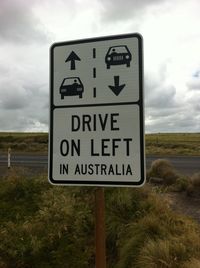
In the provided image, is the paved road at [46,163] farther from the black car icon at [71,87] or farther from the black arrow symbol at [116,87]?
the black arrow symbol at [116,87]

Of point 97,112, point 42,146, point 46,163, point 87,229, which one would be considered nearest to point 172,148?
point 42,146

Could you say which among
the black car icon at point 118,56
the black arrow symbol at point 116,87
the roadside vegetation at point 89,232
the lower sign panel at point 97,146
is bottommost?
the roadside vegetation at point 89,232

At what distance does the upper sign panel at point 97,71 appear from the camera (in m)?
2.50

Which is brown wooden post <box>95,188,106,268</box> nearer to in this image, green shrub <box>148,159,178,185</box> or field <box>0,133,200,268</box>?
field <box>0,133,200,268</box>

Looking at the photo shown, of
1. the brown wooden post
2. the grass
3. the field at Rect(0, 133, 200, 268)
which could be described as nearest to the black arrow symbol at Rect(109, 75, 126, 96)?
the brown wooden post

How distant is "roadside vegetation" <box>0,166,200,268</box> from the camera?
5.52 metres

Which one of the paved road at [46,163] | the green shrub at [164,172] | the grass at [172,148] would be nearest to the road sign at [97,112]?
the green shrub at [164,172]

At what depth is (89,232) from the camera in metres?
7.67

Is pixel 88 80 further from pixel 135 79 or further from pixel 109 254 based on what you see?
pixel 109 254

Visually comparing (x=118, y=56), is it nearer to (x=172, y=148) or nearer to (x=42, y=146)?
(x=42, y=146)

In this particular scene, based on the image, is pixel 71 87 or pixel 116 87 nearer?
pixel 116 87

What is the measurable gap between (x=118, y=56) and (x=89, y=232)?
557 centimetres

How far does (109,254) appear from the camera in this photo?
6812mm

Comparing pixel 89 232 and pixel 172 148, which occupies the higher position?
pixel 172 148
